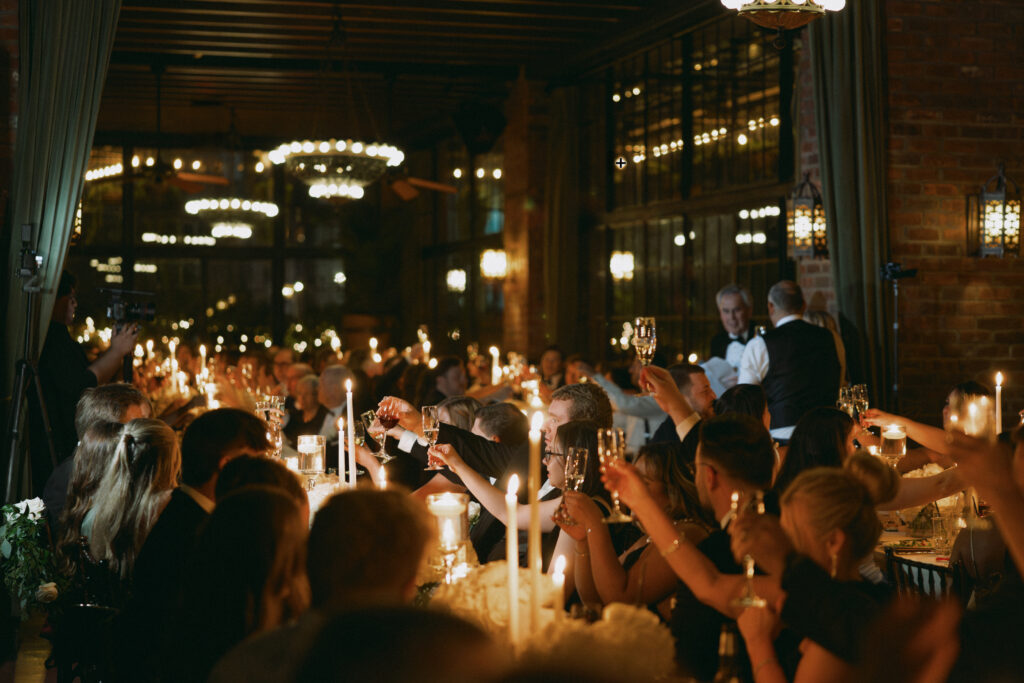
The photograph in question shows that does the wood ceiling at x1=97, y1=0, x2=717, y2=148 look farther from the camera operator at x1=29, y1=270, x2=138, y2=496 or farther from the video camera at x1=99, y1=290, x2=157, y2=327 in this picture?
the camera operator at x1=29, y1=270, x2=138, y2=496

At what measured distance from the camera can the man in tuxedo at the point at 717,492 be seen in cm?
236

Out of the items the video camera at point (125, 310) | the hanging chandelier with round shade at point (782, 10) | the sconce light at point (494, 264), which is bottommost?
the video camera at point (125, 310)

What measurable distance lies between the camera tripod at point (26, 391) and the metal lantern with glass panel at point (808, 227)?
4.24 m

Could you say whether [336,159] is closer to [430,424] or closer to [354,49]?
[354,49]

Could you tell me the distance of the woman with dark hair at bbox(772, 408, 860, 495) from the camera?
11.1ft

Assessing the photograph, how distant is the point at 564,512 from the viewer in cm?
248

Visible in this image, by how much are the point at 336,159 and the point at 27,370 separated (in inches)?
154

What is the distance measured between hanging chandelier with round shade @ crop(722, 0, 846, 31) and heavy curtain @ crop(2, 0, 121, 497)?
2970 millimetres

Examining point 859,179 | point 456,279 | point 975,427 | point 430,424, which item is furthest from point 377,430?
point 456,279

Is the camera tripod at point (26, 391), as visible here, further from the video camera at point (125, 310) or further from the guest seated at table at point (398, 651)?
the guest seated at table at point (398, 651)

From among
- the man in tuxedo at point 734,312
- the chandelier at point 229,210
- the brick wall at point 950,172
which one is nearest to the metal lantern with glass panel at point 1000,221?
the brick wall at point 950,172

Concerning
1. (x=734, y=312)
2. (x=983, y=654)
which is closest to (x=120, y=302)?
(x=734, y=312)

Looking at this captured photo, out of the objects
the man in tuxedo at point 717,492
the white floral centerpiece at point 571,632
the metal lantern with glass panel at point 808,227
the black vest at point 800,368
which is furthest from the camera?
the metal lantern with glass panel at point 808,227

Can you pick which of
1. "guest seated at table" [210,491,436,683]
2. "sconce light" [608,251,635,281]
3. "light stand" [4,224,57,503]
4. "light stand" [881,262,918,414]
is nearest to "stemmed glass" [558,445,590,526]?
"guest seated at table" [210,491,436,683]
